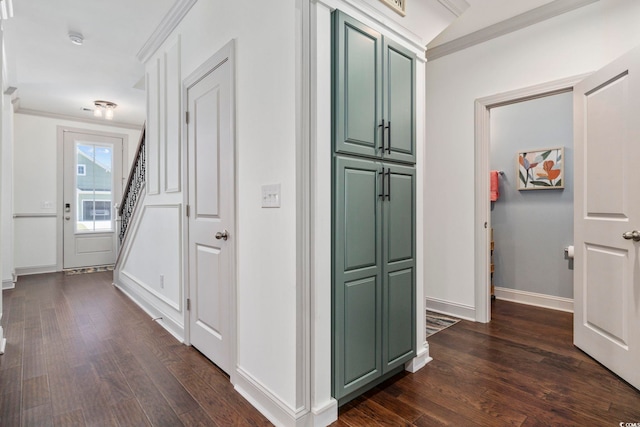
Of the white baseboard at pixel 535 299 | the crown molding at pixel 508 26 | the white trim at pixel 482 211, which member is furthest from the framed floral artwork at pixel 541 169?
the crown molding at pixel 508 26

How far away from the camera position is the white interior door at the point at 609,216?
194 cm

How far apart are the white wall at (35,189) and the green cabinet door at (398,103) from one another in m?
5.82

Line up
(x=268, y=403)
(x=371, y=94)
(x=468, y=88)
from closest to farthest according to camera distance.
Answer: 1. (x=268, y=403)
2. (x=371, y=94)
3. (x=468, y=88)

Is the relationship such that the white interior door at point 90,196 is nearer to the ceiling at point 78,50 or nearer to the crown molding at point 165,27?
the ceiling at point 78,50

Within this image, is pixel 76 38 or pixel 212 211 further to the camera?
pixel 76 38

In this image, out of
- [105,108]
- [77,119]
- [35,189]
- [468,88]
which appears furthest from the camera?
[77,119]

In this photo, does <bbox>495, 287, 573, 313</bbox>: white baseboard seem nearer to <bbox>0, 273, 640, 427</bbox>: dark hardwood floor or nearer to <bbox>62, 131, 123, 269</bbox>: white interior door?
<bbox>0, 273, 640, 427</bbox>: dark hardwood floor

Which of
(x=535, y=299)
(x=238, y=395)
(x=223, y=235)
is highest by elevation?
(x=223, y=235)

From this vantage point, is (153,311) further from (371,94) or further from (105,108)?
(105,108)

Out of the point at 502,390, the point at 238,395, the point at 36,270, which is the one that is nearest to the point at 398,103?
the point at 502,390

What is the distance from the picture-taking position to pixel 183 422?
1628mm

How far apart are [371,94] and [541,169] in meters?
2.74

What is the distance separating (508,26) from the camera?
2854mm

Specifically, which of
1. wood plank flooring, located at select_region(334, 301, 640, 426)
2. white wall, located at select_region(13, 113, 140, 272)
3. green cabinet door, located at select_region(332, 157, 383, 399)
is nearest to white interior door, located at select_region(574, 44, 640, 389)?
wood plank flooring, located at select_region(334, 301, 640, 426)
